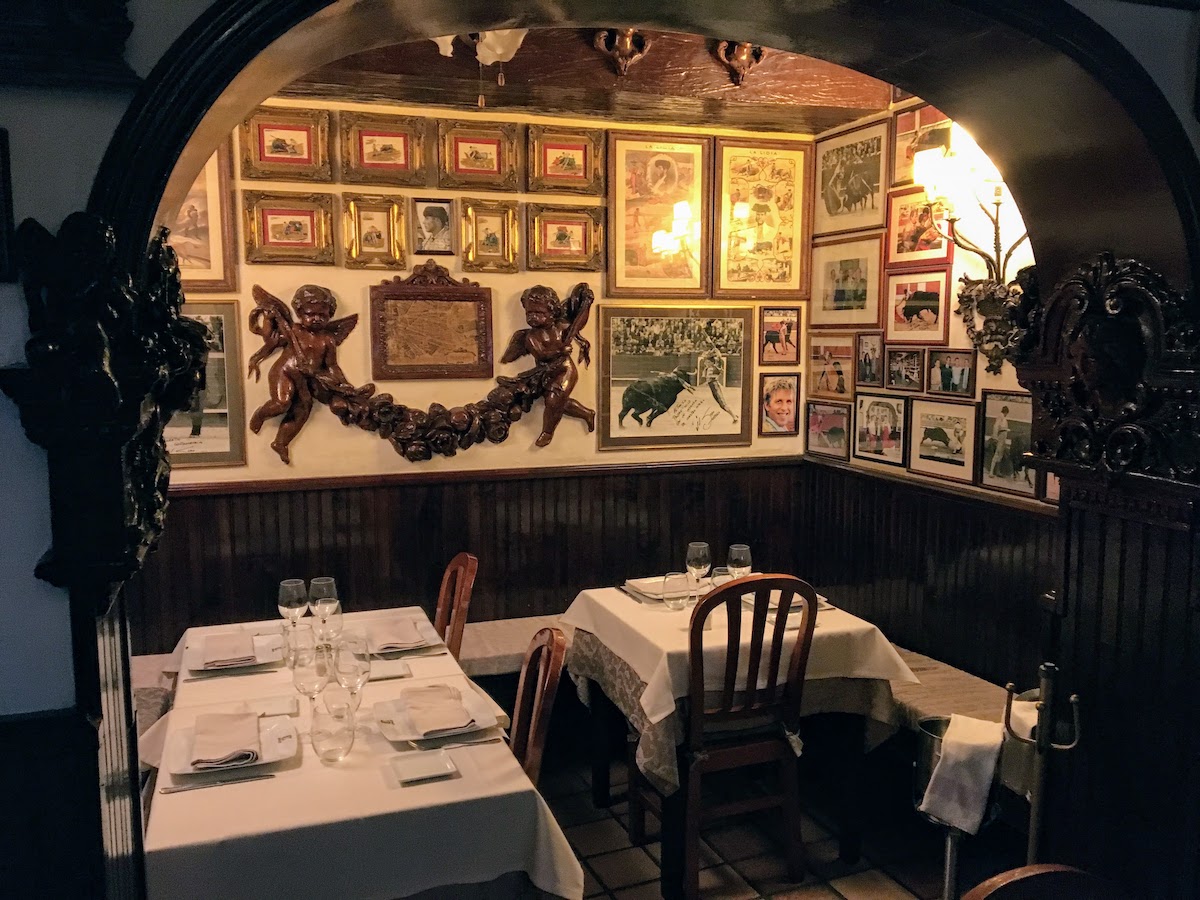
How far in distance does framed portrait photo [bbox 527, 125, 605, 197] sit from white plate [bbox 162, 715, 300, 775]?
10.4ft

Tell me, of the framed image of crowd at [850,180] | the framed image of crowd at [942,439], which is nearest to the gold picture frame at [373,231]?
the framed image of crowd at [850,180]

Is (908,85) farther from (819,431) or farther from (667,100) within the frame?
(819,431)

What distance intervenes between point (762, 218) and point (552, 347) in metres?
1.47

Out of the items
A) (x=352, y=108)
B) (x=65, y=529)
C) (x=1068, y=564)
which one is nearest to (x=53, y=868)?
(x=65, y=529)

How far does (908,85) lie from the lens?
233 centimetres

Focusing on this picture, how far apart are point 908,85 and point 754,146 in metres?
3.19

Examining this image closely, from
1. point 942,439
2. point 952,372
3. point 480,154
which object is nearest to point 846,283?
point 952,372

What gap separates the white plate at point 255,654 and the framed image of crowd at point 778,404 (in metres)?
3.08

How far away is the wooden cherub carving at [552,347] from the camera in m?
5.05

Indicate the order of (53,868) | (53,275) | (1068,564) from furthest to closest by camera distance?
(1068,564) → (53,868) → (53,275)

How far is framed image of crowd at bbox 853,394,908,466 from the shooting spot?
4.90 m

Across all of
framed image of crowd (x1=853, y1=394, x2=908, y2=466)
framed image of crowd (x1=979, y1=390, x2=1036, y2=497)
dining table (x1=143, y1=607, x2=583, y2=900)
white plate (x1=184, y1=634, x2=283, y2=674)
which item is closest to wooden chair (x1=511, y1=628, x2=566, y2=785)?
dining table (x1=143, y1=607, x2=583, y2=900)

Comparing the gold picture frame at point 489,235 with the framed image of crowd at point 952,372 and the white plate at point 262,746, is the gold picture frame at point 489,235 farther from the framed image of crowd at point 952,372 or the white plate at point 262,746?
the white plate at point 262,746

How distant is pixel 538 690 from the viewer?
2.94 meters
